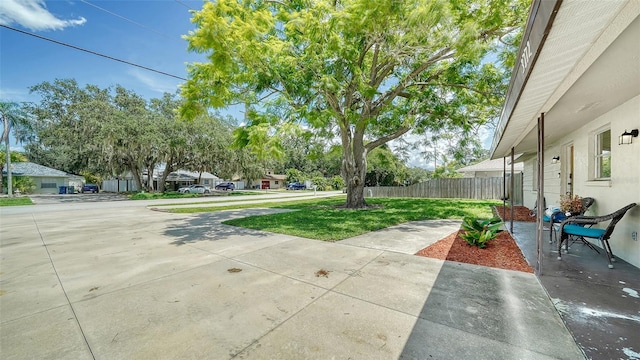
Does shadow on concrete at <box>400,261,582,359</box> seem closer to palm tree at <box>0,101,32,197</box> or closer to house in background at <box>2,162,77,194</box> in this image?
palm tree at <box>0,101,32,197</box>

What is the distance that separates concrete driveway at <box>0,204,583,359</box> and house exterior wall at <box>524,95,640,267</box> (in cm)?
210

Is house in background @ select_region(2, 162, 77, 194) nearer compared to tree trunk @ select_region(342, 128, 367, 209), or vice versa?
tree trunk @ select_region(342, 128, 367, 209)

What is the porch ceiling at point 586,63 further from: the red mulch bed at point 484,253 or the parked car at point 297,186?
the parked car at point 297,186

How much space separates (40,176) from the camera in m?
30.2

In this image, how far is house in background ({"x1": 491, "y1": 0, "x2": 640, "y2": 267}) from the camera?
1903mm

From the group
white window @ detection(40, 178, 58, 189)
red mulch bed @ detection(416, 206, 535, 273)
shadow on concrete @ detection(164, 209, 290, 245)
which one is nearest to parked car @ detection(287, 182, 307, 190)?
white window @ detection(40, 178, 58, 189)

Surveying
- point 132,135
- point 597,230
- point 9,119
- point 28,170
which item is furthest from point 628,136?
point 28,170

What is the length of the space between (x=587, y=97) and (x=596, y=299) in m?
2.86

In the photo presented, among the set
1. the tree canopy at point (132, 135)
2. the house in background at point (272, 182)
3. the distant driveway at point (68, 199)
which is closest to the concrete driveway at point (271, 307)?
the distant driveway at point (68, 199)

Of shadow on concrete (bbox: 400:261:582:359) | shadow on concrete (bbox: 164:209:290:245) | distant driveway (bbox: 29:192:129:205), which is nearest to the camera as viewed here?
shadow on concrete (bbox: 400:261:582:359)

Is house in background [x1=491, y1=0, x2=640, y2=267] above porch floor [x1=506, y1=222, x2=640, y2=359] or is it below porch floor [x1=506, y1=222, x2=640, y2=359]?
above

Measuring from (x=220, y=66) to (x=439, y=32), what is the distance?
6141mm

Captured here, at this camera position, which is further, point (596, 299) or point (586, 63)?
point (596, 299)

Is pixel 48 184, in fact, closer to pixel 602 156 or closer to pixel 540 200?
pixel 540 200
